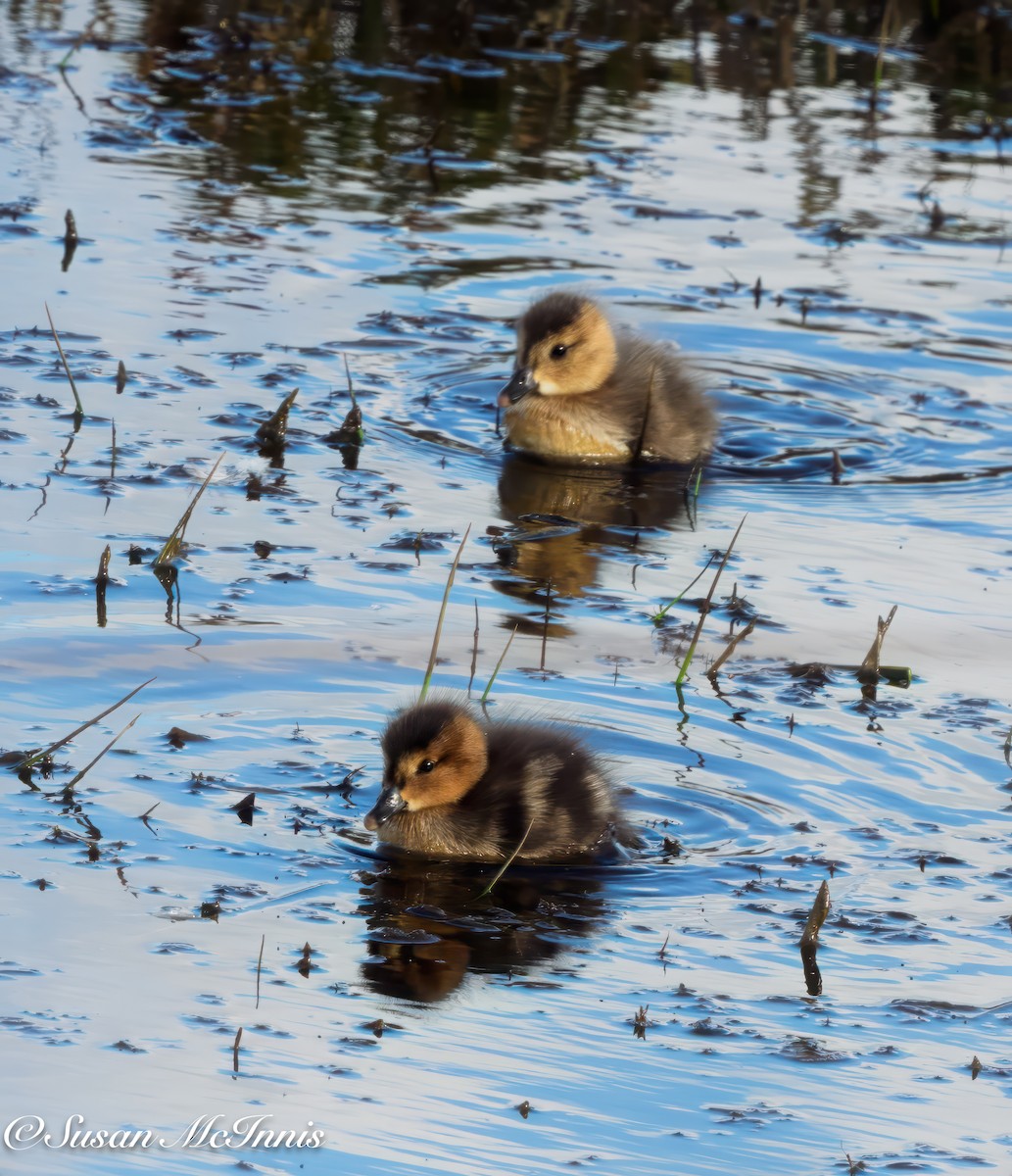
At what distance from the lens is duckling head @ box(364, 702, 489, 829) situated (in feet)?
16.2

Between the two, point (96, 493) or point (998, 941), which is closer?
point (998, 941)

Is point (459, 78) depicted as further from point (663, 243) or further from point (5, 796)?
point (5, 796)

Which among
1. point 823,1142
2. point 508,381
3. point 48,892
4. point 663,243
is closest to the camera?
point 823,1142

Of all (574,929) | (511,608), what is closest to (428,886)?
(574,929)

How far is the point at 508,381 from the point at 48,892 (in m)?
4.15

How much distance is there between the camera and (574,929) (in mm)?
4652

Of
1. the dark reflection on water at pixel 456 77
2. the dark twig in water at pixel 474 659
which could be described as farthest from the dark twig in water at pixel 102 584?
the dark reflection on water at pixel 456 77

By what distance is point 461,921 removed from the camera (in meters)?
4.64

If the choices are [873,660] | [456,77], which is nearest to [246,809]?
[873,660]

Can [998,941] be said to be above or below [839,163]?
below

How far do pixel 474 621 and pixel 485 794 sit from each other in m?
1.14

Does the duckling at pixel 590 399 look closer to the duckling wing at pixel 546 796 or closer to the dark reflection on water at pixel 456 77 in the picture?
the dark reflection on water at pixel 456 77

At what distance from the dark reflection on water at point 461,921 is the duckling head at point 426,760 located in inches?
5.9

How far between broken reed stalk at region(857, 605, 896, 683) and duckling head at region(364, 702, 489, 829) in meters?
1.27
